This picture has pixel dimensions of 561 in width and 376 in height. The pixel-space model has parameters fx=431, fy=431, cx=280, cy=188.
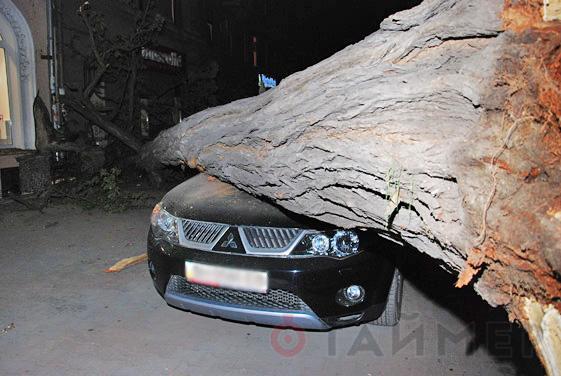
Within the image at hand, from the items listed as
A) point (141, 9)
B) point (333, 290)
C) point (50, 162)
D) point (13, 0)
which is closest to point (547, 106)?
point (333, 290)

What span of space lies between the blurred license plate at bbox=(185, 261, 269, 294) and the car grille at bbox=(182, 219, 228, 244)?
0.20 meters

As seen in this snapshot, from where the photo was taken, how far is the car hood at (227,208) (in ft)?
10.3

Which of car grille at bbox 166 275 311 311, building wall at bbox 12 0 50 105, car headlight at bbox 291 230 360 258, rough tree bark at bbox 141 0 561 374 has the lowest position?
car grille at bbox 166 275 311 311

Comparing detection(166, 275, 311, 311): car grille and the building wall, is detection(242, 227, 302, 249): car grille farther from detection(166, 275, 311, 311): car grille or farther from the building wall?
the building wall

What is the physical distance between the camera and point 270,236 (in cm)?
307

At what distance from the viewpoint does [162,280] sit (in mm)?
3332

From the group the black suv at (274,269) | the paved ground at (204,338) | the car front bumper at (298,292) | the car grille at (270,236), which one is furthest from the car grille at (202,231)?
the paved ground at (204,338)

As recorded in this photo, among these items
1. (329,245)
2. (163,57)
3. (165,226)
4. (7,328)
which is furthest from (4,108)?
(329,245)

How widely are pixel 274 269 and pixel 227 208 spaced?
677 mm

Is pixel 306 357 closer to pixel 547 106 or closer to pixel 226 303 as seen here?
pixel 226 303

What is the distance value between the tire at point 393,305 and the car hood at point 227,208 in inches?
30.1

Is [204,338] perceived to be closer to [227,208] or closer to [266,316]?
[266,316]

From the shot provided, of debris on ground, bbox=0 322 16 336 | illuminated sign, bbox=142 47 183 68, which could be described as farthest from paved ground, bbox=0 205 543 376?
illuminated sign, bbox=142 47 183 68

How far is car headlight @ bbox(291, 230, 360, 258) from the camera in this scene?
3002mm
